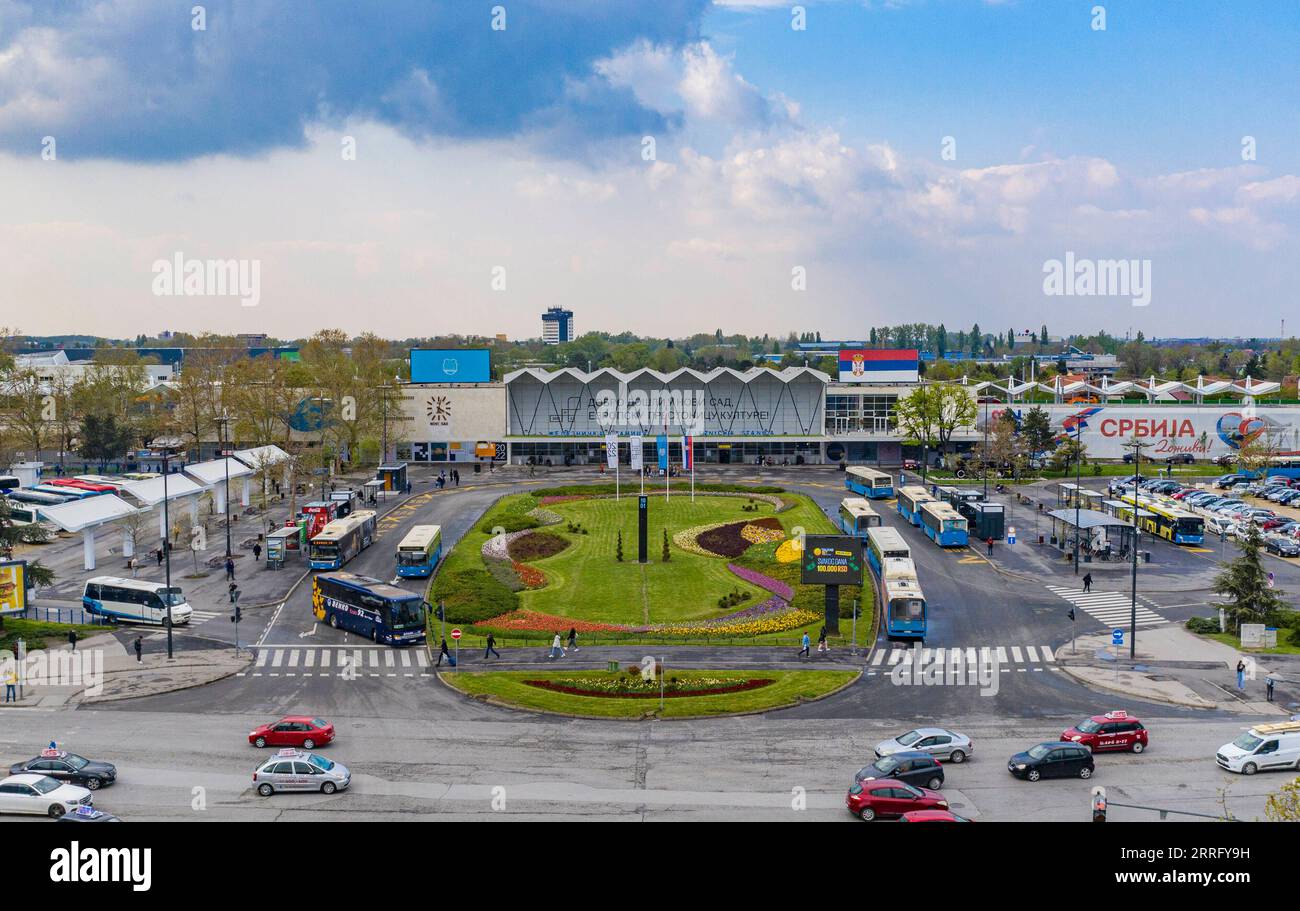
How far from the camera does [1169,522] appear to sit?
218 ft

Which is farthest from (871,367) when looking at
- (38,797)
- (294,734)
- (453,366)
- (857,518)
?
(38,797)

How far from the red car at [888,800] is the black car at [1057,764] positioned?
386 cm

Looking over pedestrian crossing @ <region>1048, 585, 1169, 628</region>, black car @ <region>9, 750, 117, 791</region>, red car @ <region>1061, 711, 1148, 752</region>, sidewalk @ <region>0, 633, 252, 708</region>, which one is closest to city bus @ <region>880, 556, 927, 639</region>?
pedestrian crossing @ <region>1048, 585, 1169, 628</region>

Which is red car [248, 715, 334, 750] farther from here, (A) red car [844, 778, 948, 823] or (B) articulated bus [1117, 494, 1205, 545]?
(B) articulated bus [1117, 494, 1205, 545]

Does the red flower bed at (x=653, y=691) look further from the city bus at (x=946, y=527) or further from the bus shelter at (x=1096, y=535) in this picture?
the bus shelter at (x=1096, y=535)

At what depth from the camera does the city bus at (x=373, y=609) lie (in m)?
44.8

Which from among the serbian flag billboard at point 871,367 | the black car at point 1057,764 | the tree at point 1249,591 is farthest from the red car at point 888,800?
the serbian flag billboard at point 871,367

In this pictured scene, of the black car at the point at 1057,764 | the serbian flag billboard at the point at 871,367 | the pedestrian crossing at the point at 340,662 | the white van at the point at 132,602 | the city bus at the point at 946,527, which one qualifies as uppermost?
the serbian flag billboard at the point at 871,367

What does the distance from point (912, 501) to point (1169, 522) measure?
622 inches

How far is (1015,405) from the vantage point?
4363 inches

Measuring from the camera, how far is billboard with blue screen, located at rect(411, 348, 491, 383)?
11244cm

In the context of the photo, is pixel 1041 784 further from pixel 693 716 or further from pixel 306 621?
pixel 306 621

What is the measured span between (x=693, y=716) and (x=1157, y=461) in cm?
8605

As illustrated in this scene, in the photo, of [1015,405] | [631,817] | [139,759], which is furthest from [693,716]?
[1015,405]
